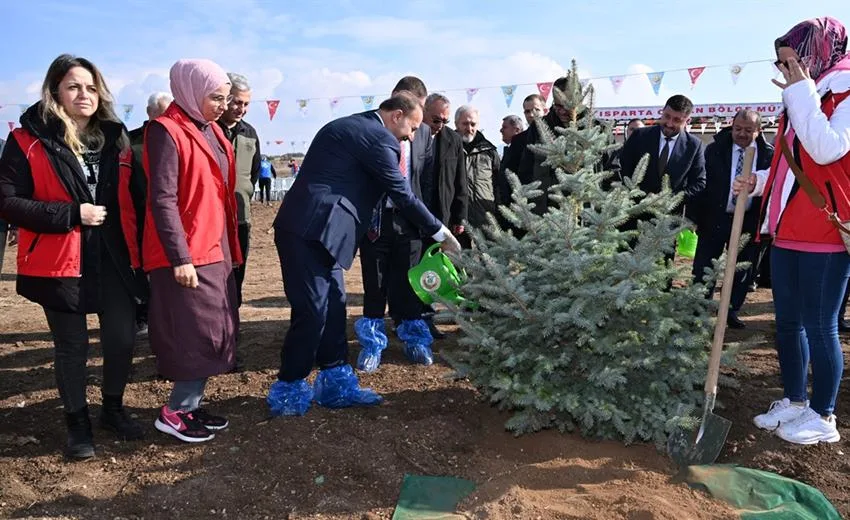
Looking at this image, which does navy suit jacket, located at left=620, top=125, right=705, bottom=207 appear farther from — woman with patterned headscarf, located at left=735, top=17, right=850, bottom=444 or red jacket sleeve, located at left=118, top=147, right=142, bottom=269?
red jacket sleeve, located at left=118, top=147, right=142, bottom=269

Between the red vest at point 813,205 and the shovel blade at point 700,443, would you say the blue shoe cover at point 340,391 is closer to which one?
the shovel blade at point 700,443

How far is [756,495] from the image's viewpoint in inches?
118

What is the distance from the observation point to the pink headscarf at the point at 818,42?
10.3 ft

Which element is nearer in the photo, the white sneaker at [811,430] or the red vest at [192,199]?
the red vest at [192,199]

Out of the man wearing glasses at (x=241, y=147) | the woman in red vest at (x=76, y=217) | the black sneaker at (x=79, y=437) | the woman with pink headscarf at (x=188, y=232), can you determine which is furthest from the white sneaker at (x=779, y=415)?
the black sneaker at (x=79, y=437)

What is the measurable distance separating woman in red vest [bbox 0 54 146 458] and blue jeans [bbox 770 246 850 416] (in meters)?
3.39

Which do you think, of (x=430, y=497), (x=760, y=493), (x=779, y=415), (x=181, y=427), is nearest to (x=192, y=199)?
(x=181, y=427)

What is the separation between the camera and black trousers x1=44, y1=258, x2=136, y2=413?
3268mm

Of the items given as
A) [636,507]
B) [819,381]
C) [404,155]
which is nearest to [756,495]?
[636,507]

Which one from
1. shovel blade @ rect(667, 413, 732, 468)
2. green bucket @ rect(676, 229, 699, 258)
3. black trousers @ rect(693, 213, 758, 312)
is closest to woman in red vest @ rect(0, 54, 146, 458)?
shovel blade @ rect(667, 413, 732, 468)

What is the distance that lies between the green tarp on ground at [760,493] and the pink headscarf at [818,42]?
197 centimetres

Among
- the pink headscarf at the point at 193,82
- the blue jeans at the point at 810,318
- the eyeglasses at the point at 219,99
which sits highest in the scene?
the pink headscarf at the point at 193,82

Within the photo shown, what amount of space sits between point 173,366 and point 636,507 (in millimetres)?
2292

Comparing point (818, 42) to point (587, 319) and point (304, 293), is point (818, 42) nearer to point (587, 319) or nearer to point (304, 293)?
point (587, 319)
